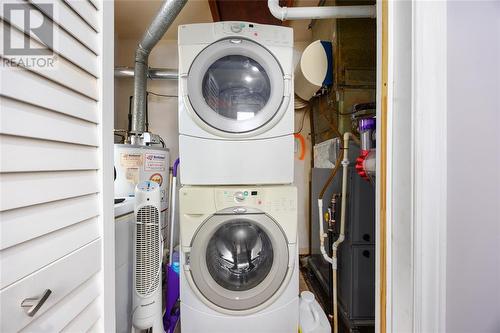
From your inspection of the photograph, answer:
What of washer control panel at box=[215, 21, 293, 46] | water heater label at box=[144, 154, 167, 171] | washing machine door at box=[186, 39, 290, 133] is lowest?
water heater label at box=[144, 154, 167, 171]

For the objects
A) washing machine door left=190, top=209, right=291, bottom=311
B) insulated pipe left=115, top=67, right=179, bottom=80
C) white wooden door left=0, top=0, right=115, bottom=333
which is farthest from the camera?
insulated pipe left=115, top=67, right=179, bottom=80

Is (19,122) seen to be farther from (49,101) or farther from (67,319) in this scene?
(67,319)

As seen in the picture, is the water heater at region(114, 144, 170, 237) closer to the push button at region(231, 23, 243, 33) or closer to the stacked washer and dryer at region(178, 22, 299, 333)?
the stacked washer and dryer at region(178, 22, 299, 333)

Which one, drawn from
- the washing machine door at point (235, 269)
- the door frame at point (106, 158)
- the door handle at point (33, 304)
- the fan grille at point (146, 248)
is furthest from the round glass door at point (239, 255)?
the door handle at point (33, 304)

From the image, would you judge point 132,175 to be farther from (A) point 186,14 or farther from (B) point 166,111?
(A) point 186,14

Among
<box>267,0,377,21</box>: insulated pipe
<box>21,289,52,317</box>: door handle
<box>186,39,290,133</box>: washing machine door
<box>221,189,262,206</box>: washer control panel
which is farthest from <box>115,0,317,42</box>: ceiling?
<box>21,289,52,317</box>: door handle

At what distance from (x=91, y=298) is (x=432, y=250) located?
35.9 inches

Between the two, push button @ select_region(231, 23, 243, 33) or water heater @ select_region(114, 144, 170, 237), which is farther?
water heater @ select_region(114, 144, 170, 237)

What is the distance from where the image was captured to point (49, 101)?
0.42m

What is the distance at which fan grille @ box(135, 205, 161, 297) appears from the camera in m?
0.94

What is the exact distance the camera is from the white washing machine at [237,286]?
3.47 feet

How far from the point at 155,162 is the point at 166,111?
2.66ft

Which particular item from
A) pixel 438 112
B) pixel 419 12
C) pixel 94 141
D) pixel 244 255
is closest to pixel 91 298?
pixel 94 141

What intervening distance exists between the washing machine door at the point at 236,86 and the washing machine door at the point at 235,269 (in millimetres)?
527
